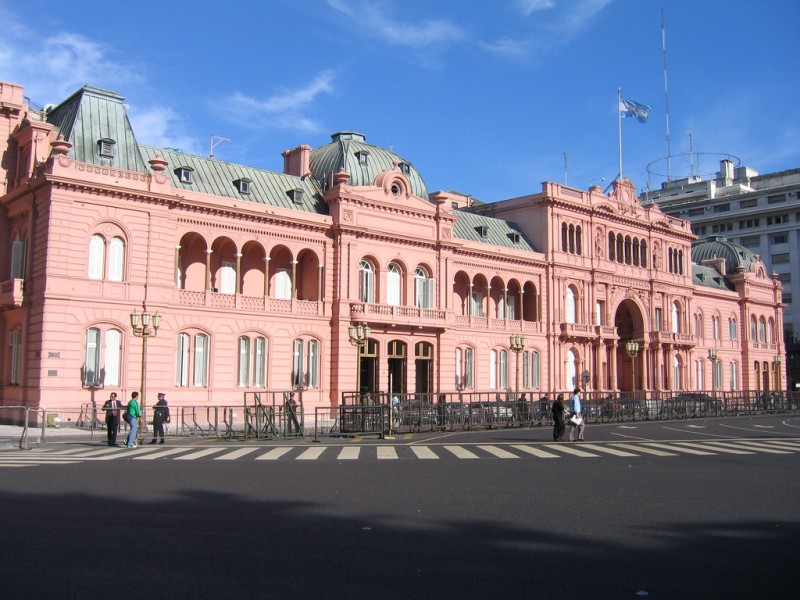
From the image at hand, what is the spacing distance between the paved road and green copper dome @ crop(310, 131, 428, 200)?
104 feet

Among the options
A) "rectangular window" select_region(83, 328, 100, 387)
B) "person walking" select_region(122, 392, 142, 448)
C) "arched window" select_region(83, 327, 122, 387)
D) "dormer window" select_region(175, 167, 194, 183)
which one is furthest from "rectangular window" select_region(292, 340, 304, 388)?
"person walking" select_region(122, 392, 142, 448)

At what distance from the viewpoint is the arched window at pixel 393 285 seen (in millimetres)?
49562

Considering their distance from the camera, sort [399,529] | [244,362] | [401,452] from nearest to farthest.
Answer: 1. [399,529]
2. [401,452]
3. [244,362]

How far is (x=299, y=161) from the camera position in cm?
5153

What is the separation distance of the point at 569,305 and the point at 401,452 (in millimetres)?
39990

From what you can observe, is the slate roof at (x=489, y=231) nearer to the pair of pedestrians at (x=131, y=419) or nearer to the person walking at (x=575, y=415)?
the person walking at (x=575, y=415)

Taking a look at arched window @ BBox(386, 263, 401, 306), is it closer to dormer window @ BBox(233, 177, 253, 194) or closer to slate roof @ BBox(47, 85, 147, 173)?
dormer window @ BBox(233, 177, 253, 194)

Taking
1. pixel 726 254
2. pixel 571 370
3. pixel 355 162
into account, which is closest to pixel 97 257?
pixel 355 162

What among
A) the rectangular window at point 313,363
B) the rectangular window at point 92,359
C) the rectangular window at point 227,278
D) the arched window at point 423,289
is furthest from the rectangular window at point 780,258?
the rectangular window at point 92,359

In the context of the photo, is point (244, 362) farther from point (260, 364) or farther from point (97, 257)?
point (97, 257)

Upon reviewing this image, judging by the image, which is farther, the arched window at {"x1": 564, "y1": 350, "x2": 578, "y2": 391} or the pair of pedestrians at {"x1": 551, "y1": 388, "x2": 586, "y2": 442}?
the arched window at {"x1": 564, "y1": 350, "x2": 578, "y2": 391}

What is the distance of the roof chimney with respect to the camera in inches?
2016

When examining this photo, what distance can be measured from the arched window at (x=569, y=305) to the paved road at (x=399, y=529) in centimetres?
4049

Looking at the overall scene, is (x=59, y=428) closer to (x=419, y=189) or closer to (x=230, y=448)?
(x=230, y=448)
